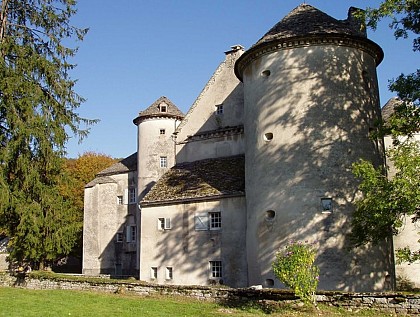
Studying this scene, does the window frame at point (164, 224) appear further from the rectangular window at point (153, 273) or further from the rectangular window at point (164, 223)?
the rectangular window at point (153, 273)

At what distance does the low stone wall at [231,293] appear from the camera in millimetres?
13344

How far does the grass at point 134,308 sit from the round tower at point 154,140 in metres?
16.7

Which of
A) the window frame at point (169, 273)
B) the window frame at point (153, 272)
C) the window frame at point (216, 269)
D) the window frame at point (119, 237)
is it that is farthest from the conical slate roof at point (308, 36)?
the window frame at point (119, 237)

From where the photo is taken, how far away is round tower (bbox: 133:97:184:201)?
3472 cm

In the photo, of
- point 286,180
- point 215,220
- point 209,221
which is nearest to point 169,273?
point 209,221

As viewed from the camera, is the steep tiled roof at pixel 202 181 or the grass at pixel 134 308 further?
the steep tiled roof at pixel 202 181

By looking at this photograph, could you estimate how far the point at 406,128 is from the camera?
15.7 metres

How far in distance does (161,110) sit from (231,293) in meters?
21.8

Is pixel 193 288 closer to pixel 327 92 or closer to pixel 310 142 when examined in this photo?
pixel 310 142

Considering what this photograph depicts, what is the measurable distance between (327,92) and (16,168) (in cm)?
1454

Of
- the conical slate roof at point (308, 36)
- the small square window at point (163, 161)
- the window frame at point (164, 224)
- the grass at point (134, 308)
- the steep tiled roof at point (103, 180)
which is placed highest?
the conical slate roof at point (308, 36)

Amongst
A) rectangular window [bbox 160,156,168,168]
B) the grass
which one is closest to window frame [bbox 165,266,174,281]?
the grass

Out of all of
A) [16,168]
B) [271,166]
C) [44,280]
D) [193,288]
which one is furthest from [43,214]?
[271,166]

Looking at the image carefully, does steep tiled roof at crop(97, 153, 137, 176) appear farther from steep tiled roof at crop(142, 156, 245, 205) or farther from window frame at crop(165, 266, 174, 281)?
window frame at crop(165, 266, 174, 281)
